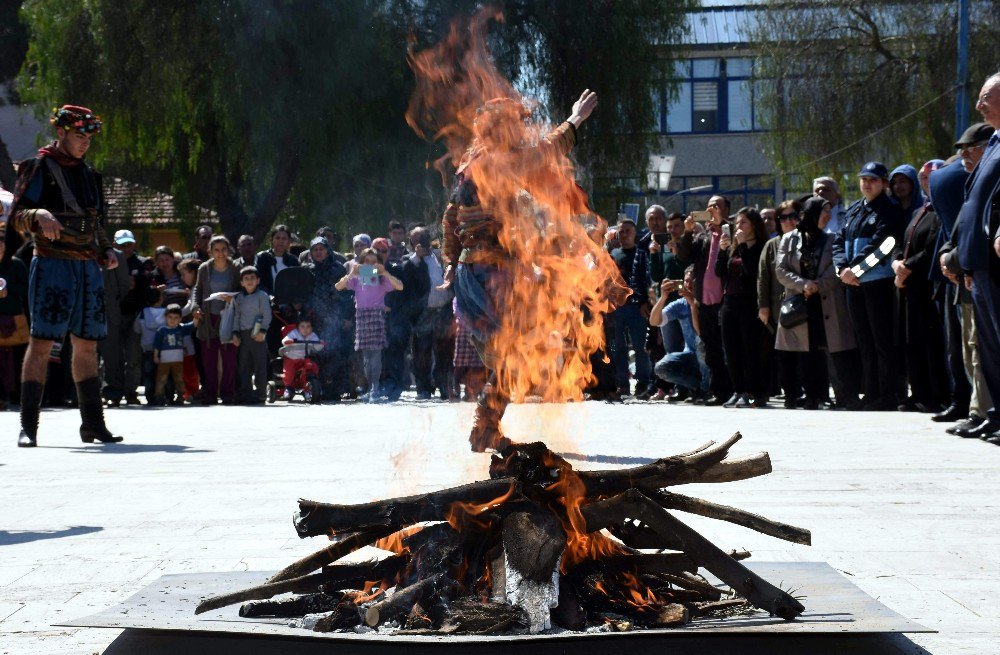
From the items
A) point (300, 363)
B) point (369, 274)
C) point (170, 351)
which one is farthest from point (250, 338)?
point (369, 274)

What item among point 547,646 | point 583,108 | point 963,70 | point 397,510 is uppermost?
point 963,70

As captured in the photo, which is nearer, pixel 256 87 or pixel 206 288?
pixel 206 288

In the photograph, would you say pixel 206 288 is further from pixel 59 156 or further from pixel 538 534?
pixel 538 534

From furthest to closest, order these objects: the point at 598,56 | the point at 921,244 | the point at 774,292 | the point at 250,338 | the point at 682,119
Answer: the point at 682,119 < the point at 598,56 < the point at 250,338 < the point at 774,292 < the point at 921,244

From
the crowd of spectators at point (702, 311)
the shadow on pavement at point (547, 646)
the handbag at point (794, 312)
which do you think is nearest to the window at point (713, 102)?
the crowd of spectators at point (702, 311)

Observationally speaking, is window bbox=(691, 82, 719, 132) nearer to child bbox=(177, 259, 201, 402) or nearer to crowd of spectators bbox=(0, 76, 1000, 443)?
crowd of spectators bbox=(0, 76, 1000, 443)

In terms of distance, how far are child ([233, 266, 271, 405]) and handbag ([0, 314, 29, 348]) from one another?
2465 mm

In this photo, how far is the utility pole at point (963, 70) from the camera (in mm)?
29578

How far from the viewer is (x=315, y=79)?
85.2ft

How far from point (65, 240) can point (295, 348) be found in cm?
811

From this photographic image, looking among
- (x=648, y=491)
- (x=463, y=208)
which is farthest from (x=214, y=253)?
(x=648, y=491)

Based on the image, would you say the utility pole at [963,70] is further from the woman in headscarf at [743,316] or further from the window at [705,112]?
the window at [705,112]

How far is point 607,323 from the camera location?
683 inches

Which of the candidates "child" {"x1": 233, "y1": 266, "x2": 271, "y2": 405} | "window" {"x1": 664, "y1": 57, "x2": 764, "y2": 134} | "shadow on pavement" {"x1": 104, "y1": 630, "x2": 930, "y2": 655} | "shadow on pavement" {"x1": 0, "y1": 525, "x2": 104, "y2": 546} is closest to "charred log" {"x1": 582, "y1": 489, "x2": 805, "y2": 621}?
"shadow on pavement" {"x1": 104, "y1": 630, "x2": 930, "y2": 655}
